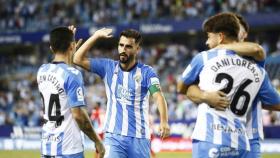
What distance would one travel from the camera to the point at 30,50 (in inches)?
1531

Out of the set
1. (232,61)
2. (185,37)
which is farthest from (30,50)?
(232,61)

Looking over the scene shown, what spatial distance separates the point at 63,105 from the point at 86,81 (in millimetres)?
25717

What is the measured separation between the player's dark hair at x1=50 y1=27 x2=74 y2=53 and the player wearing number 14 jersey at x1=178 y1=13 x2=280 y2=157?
5.30 feet

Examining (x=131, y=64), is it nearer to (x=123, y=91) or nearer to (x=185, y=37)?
(x=123, y=91)

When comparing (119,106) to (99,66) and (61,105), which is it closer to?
(99,66)

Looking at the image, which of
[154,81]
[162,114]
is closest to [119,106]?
[154,81]

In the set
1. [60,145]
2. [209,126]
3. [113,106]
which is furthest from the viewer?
Answer: [113,106]

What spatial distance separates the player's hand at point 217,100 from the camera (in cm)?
573

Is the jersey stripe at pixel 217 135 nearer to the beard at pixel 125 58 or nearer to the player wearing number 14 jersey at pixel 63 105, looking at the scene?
the player wearing number 14 jersey at pixel 63 105

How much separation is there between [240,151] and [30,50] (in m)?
33.8

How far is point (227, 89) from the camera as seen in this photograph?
228 inches

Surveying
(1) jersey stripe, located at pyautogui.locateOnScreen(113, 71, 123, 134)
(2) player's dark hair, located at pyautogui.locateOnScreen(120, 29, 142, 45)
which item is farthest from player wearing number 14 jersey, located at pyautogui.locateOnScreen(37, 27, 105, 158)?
(2) player's dark hair, located at pyautogui.locateOnScreen(120, 29, 142, 45)

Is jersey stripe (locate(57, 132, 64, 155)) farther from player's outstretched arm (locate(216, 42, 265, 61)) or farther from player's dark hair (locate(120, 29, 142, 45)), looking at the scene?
player's dark hair (locate(120, 29, 142, 45))

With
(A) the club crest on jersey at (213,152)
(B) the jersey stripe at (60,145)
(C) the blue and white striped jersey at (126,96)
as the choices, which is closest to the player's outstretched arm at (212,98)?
(A) the club crest on jersey at (213,152)
